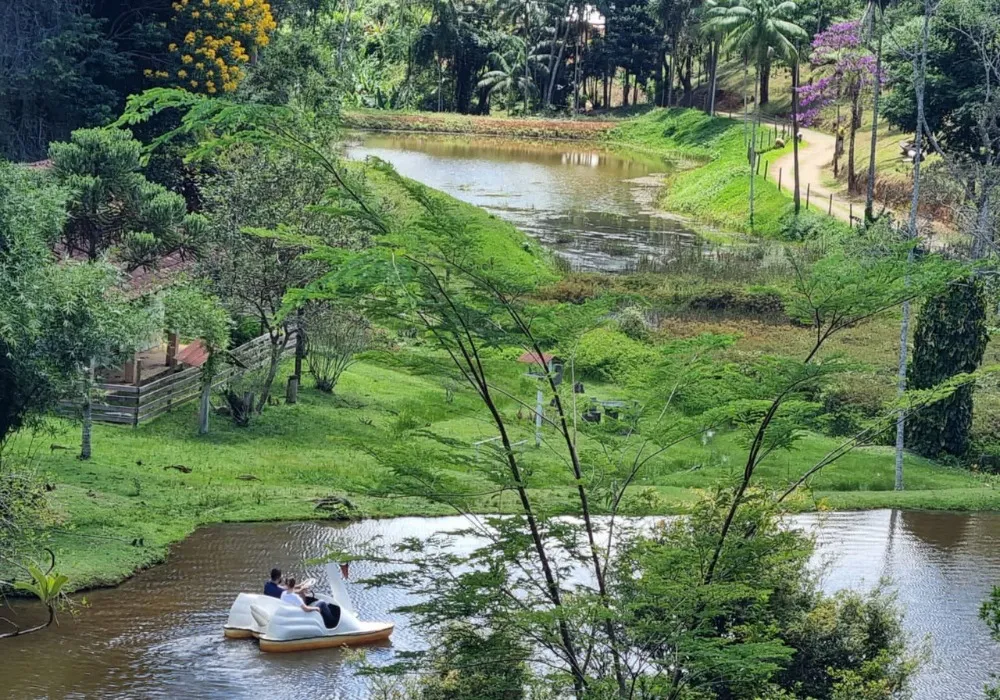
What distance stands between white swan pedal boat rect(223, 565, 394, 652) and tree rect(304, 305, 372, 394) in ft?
42.2

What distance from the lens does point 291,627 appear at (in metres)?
16.7

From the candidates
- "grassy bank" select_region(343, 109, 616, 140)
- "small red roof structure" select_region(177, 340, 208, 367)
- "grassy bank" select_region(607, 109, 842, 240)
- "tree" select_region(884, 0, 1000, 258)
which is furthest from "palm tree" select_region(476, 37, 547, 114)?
"small red roof structure" select_region(177, 340, 208, 367)

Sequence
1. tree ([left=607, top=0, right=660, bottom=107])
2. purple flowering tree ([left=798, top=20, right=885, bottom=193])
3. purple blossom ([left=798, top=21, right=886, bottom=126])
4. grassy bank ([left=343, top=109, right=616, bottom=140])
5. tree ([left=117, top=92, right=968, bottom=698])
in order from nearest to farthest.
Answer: tree ([left=117, top=92, right=968, bottom=698]) < purple blossom ([left=798, top=21, right=886, bottom=126]) < purple flowering tree ([left=798, top=20, right=885, bottom=193]) < tree ([left=607, top=0, right=660, bottom=107]) < grassy bank ([left=343, top=109, right=616, bottom=140])

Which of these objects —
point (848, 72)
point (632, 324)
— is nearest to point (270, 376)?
point (632, 324)

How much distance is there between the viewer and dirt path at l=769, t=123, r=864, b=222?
56312mm

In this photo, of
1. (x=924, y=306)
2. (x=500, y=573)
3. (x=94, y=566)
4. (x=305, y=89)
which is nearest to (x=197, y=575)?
(x=94, y=566)

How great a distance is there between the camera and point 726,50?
60.5 metres

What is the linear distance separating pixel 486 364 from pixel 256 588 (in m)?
9.09

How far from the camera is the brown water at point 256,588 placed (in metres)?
15.7

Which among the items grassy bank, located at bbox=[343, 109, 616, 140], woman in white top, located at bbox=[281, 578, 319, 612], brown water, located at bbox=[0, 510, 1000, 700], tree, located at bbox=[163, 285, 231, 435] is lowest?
brown water, located at bbox=[0, 510, 1000, 700]

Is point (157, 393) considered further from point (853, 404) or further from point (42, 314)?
point (853, 404)

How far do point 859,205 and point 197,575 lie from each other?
43521mm

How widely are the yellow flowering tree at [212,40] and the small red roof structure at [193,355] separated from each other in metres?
12.8

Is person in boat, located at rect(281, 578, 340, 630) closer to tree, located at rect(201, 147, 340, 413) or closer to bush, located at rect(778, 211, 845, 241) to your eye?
tree, located at rect(201, 147, 340, 413)
